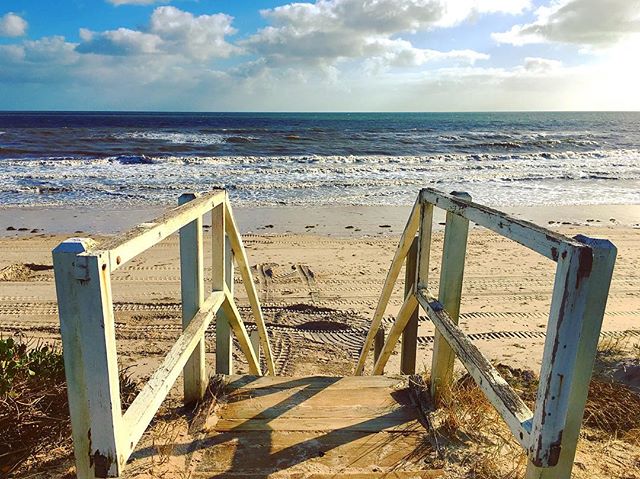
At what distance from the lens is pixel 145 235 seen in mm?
1759

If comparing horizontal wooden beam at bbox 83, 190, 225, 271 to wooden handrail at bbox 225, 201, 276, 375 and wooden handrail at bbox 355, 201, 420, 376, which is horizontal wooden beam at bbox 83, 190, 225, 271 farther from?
wooden handrail at bbox 355, 201, 420, 376

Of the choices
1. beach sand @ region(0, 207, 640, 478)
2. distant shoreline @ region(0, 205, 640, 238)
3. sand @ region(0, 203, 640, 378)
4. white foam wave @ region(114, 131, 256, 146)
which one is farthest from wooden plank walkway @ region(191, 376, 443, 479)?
white foam wave @ region(114, 131, 256, 146)

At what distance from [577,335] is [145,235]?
1412mm

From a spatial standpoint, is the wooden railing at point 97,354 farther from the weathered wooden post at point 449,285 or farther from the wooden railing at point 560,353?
the weathered wooden post at point 449,285

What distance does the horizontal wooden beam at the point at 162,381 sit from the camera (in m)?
1.77

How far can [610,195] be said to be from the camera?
15.3 metres

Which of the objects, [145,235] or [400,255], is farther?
[400,255]

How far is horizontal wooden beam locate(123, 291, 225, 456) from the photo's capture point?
Result: 5.82 feet

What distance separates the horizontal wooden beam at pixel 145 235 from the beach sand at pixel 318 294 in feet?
3.84

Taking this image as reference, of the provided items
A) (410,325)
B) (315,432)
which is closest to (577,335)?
(315,432)

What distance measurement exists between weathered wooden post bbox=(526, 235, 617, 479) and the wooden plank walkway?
84cm

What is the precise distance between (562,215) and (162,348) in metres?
10.4

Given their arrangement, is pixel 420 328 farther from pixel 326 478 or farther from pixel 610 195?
pixel 610 195

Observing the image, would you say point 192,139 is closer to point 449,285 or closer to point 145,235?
point 449,285
